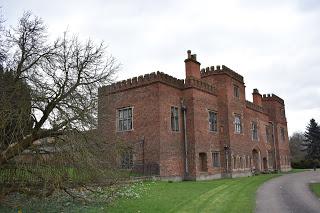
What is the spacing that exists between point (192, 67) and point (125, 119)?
287 inches

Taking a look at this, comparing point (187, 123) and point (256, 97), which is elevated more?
point (256, 97)

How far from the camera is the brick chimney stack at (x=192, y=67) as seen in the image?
2991cm

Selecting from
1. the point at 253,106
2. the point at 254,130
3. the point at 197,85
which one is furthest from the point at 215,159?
the point at 253,106

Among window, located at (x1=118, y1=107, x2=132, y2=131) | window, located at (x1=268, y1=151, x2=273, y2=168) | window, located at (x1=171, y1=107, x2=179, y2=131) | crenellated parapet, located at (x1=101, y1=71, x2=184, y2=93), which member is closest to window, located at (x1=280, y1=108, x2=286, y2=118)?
window, located at (x1=268, y1=151, x2=273, y2=168)

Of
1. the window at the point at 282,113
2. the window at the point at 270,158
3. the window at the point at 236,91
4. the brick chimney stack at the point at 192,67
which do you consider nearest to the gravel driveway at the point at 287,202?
the brick chimney stack at the point at 192,67

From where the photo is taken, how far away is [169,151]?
26.5 metres

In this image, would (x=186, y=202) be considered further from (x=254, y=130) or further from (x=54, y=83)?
(x=254, y=130)

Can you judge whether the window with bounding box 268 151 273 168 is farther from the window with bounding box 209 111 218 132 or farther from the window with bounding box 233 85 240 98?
the window with bounding box 209 111 218 132

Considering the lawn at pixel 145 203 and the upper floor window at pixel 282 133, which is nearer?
the lawn at pixel 145 203

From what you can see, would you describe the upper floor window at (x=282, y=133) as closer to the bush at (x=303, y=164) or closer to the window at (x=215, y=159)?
the bush at (x=303, y=164)

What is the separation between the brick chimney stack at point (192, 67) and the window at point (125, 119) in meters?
5.92

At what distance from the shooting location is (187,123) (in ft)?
93.9

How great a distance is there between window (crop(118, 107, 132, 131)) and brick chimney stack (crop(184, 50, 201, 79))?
592cm

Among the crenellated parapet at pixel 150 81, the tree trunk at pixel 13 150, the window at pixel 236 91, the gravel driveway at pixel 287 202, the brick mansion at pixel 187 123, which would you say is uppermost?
the window at pixel 236 91
